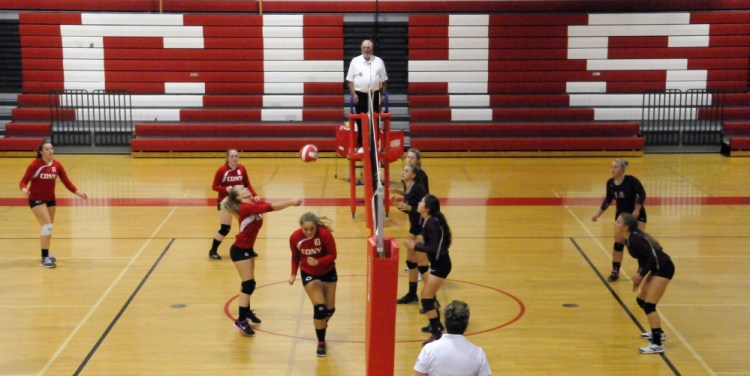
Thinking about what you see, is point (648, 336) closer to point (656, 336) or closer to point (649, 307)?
point (656, 336)

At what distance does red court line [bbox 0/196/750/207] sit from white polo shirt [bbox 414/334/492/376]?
10.8 meters

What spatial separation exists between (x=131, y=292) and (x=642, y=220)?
6475 mm

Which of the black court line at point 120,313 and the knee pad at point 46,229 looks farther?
the knee pad at point 46,229

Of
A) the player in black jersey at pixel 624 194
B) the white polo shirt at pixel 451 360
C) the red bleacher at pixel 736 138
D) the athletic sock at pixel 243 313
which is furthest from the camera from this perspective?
the red bleacher at pixel 736 138

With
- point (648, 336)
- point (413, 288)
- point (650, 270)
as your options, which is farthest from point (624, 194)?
point (413, 288)

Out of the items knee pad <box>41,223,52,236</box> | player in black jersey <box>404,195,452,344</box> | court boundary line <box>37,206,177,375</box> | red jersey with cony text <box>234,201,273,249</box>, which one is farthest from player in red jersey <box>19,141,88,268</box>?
player in black jersey <box>404,195,452,344</box>

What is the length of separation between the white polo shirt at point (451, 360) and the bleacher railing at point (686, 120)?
59.4 ft

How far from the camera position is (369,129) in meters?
13.4

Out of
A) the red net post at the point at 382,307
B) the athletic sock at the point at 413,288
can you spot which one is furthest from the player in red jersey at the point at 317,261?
the athletic sock at the point at 413,288

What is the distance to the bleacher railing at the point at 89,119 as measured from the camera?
22.9 metres

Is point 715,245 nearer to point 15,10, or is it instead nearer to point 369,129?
point 369,129

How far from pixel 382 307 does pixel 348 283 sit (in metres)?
Result: 4.67

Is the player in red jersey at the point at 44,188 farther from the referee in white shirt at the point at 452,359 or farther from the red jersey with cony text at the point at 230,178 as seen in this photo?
the referee in white shirt at the point at 452,359

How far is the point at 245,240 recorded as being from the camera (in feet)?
33.0
